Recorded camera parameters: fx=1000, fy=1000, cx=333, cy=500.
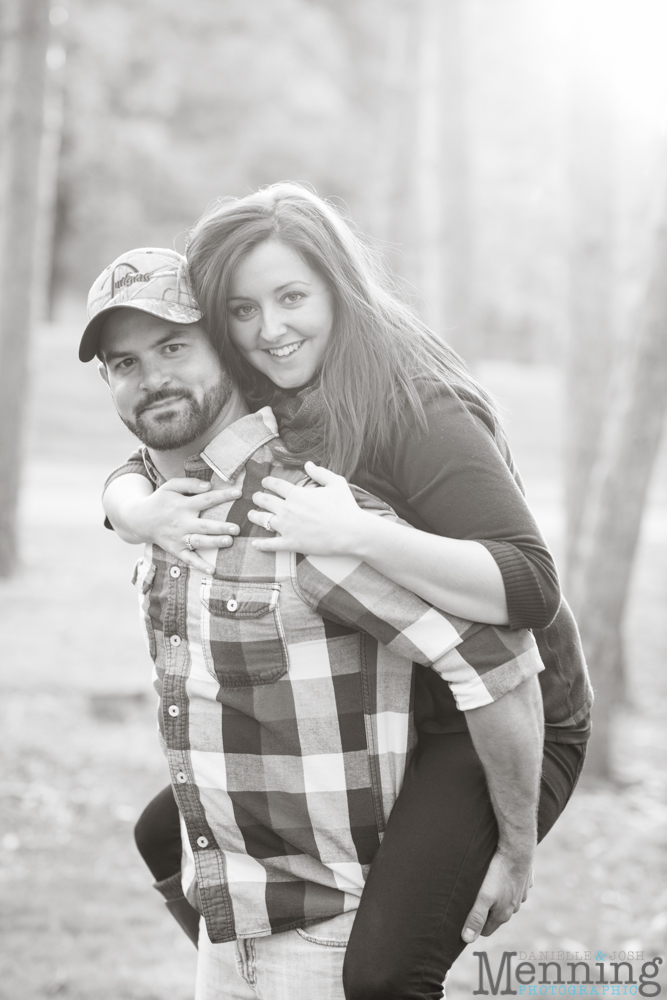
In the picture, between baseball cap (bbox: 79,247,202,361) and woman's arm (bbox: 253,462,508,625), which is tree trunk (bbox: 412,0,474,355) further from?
woman's arm (bbox: 253,462,508,625)

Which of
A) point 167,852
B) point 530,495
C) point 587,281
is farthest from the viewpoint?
point 530,495

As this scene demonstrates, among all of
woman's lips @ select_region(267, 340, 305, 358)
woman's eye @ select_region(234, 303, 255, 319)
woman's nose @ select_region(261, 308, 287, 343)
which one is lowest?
woman's lips @ select_region(267, 340, 305, 358)

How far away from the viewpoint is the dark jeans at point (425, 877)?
2.01 m

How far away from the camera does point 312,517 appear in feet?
6.64

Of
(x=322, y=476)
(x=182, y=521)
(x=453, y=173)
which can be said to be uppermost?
(x=453, y=173)

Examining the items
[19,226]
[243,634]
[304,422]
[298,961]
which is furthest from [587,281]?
[298,961]

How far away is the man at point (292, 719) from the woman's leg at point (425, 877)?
50 millimetres

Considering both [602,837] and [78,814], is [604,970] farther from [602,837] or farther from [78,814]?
[78,814]

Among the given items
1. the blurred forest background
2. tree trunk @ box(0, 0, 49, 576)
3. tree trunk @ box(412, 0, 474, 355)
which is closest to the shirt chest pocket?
the blurred forest background

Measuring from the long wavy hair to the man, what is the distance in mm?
143

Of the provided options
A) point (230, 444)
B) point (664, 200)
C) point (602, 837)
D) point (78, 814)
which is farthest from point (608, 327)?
point (230, 444)

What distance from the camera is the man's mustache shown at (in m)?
2.34

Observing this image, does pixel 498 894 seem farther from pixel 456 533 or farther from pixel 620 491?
pixel 620 491

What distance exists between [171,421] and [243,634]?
568mm
